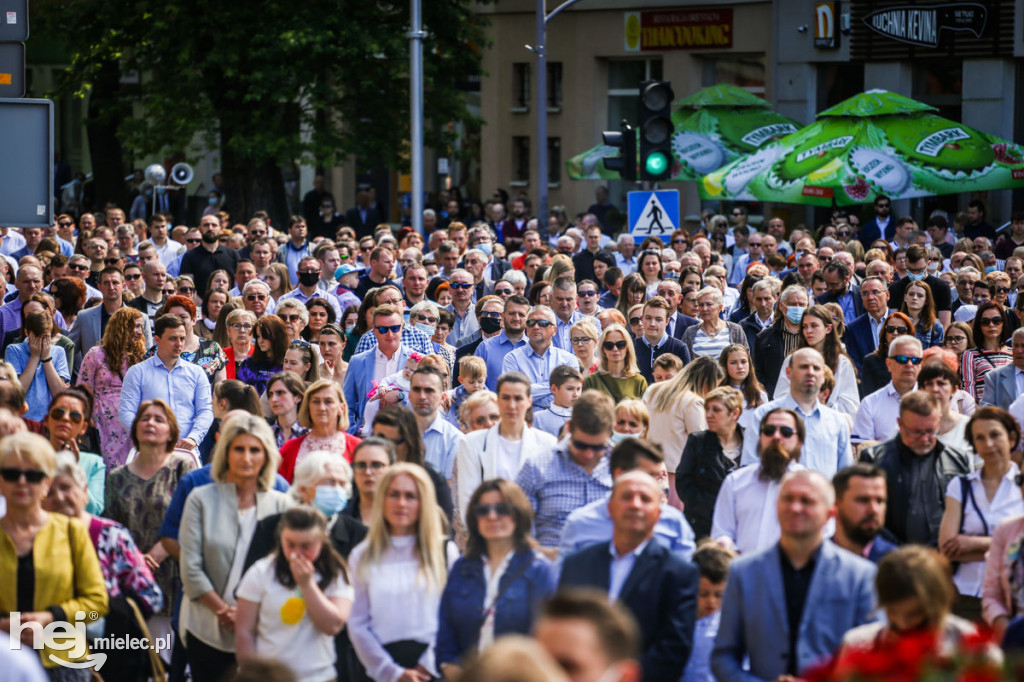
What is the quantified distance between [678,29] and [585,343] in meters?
27.0

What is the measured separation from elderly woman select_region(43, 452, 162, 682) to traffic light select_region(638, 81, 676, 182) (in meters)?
11.8

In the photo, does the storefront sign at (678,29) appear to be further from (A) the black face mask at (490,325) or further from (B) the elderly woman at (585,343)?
(B) the elderly woman at (585,343)

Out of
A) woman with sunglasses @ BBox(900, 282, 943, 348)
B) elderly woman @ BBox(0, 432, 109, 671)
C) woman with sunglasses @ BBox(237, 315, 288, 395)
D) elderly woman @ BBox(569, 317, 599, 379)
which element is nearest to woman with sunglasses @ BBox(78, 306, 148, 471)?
woman with sunglasses @ BBox(237, 315, 288, 395)

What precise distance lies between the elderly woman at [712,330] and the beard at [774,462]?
479cm

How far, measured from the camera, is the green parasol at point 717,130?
29.4 metres

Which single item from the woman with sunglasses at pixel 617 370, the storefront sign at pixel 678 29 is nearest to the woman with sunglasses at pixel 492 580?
the woman with sunglasses at pixel 617 370

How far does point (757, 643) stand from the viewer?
6.29 m

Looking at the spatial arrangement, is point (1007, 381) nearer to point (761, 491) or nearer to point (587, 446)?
point (761, 491)

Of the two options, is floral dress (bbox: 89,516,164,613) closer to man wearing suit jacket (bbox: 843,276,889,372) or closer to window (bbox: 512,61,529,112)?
man wearing suit jacket (bbox: 843,276,889,372)

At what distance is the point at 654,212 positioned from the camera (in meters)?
18.6

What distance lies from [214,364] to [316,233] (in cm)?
1904

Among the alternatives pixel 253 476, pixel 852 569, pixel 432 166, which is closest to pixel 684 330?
pixel 253 476

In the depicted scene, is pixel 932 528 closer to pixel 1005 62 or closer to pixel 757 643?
pixel 757 643

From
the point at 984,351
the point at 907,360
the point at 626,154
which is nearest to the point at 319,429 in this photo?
the point at 907,360
